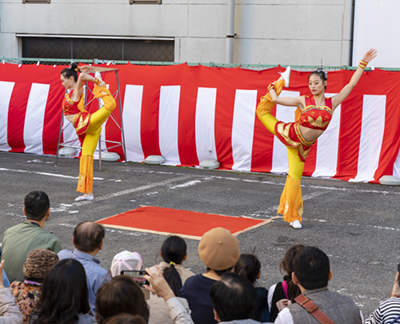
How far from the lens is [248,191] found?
9117 millimetres

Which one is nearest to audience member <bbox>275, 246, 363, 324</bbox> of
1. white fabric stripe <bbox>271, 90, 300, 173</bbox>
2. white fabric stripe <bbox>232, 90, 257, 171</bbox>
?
white fabric stripe <bbox>271, 90, 300, 173</bbox>

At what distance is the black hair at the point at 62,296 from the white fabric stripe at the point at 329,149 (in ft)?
26.6

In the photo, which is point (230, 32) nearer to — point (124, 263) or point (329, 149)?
point (329, 149)

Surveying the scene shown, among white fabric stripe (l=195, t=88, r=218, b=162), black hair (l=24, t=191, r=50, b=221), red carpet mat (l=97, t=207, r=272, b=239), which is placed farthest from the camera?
white fabric stripe (l=195, t=88, r=218, b=162)

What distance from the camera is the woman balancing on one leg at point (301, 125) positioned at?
677 centimetres

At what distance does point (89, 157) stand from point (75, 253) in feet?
15.0

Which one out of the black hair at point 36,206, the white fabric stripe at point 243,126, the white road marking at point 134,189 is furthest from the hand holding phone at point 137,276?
the white fabric stripe at point 243,126

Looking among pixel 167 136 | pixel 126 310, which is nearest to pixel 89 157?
pixel 167 136

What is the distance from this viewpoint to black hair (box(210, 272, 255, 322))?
2580mm

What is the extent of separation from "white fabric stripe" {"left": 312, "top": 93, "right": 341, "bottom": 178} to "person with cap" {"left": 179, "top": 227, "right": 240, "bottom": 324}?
7409 mm

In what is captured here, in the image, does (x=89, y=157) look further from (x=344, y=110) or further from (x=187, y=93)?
(x=344, y=110)

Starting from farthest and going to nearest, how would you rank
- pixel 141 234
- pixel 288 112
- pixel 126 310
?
pixel 288 112
pixel 141 234
pixel 126 310

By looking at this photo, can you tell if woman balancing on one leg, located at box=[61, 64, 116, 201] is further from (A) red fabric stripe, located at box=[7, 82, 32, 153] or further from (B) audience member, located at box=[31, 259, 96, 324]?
(B) audience member, located at box=[31, 259, 96, 324]

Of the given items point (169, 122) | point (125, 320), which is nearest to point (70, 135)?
point (169, 122)
